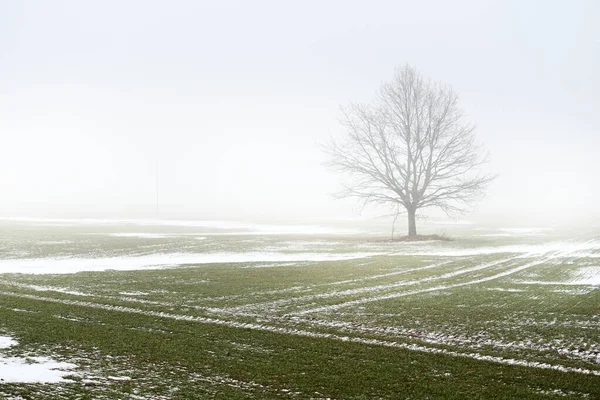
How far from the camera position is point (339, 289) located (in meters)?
20.7

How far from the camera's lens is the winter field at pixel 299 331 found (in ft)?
30.5

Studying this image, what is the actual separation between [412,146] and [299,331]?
41.8 m

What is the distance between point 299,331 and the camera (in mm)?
13570

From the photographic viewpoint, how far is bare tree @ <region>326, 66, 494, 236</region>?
52.1m

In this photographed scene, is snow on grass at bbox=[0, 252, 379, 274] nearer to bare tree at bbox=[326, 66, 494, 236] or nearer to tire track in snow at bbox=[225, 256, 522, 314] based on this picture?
tire track in snow at bbox=[225, 256, 522, 314]

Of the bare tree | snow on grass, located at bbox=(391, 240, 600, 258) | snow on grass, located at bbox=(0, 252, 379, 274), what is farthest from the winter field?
the bare tree

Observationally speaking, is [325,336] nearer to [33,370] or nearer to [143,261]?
[33,370]

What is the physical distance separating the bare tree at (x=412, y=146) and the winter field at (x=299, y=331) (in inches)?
956

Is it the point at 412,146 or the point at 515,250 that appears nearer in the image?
the point at 515,250

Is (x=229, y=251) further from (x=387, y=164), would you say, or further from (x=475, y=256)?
(x=387, y=164)

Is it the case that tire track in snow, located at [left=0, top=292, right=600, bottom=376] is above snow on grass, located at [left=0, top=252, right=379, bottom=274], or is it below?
below

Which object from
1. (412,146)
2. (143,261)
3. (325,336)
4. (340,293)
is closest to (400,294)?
(340,293)

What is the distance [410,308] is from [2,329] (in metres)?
10.9

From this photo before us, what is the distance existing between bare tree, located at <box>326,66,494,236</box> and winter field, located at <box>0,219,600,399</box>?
24285 mm
